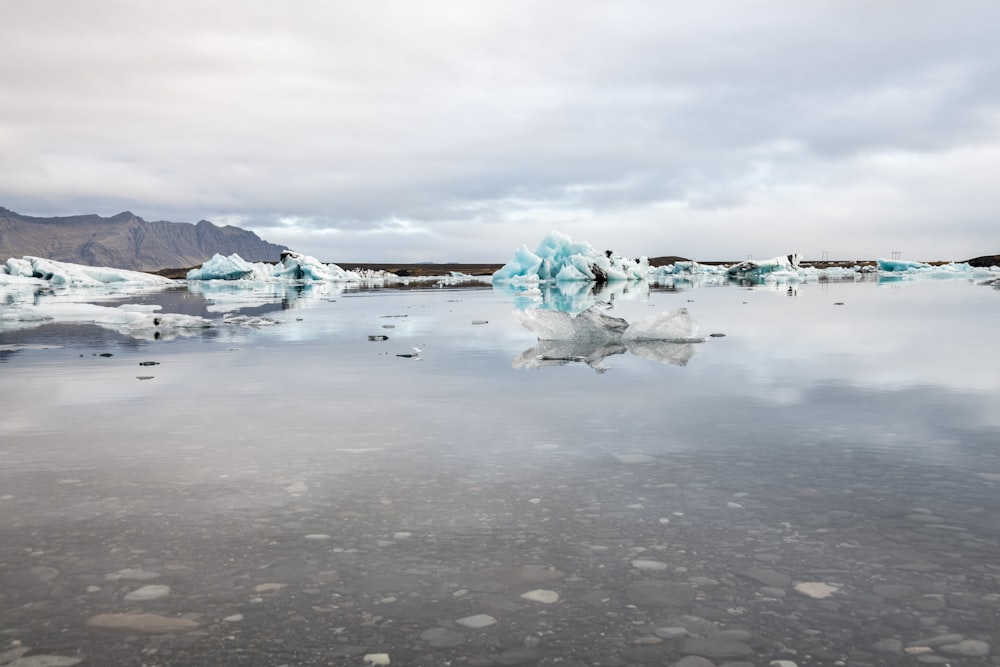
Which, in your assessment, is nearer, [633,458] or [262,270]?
[633,458]

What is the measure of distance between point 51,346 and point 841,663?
14.6 meters

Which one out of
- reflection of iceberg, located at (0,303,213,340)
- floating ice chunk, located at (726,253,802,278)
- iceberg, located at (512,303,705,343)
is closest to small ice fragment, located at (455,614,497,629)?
iceberg, located at (512,303,705,343)

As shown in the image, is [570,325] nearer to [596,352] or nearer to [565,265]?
[596,352]

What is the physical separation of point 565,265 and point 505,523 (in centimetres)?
5901

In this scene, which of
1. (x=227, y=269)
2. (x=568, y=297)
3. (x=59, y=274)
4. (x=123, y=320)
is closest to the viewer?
(x=123, y=320)

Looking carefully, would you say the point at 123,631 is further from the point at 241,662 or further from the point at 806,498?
the point at 806,498

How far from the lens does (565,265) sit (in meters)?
62.3

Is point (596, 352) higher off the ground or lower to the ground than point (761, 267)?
lower

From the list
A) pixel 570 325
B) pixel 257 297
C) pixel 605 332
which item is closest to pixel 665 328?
pixel 605 332

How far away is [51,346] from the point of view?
541 inches

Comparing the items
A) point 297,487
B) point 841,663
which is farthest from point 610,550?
point 297,487

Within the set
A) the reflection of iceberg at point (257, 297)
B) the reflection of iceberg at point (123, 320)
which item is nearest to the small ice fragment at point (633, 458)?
the reflection of iceberg at point (123, 320)

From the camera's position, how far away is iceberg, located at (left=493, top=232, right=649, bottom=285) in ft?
201

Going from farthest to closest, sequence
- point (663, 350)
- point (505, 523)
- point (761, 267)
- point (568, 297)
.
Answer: point (761, 267), point (568, 297), point (663, 350), point (505, 523)
